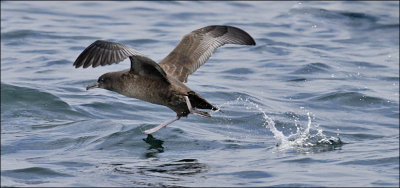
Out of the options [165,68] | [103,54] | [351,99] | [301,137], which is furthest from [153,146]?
[351,99]

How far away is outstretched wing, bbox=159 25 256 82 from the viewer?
8938mm

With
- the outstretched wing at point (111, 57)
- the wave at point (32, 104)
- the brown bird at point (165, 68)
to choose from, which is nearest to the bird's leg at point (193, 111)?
the brown bird at point (165, 68)

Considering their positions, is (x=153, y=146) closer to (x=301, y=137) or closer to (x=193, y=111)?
(x=193, y=111)

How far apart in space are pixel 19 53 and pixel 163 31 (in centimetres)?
386

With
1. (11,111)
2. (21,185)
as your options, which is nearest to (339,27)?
(11,111)

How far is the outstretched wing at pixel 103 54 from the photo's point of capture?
7.66 m

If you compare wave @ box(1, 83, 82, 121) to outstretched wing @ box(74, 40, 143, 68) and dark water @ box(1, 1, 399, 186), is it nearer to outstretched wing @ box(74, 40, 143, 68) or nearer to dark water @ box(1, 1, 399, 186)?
dark water @ box(1, 1, 399, 186)

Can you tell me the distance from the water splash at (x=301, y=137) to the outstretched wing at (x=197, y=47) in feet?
4.16

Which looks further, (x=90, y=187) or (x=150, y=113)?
(x=150, y=113)

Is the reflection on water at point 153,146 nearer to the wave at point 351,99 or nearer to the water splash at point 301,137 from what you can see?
the water splash at point 301,137

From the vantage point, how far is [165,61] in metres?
9.05

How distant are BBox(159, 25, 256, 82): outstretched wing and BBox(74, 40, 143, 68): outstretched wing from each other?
3.79ft

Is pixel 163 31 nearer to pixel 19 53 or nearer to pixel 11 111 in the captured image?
pixel 19 53

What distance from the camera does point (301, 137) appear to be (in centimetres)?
934
